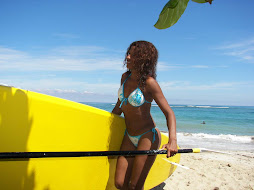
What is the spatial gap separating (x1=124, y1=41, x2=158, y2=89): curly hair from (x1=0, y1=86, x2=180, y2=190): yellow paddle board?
2.16 ft

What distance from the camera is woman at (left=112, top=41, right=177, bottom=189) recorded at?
1868 millimetres

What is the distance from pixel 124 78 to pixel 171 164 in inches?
61.2

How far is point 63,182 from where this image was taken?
2.13 meters

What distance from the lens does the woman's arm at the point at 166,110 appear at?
5.43ft

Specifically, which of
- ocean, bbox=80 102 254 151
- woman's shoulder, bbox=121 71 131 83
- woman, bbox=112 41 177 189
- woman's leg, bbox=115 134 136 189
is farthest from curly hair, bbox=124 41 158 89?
ocean, bbox=80 102 254 151

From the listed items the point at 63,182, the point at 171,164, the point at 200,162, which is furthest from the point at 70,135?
the point at 200,162

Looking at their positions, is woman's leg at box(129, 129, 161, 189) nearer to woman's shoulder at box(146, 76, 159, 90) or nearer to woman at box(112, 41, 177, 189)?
woman at box(112, 41, 177, 189)

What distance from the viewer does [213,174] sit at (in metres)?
3.89

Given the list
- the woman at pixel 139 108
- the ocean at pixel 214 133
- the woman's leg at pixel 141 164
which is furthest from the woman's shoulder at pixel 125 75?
the ocean at pixel 214 133

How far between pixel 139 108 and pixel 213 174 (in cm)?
270

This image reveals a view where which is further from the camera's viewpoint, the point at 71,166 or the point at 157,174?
the point at 157,174

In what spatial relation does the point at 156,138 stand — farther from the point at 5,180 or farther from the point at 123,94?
the point at 5,180

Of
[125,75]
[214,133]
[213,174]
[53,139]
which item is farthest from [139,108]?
[214,133]

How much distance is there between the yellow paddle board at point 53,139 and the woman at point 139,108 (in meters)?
0.35
